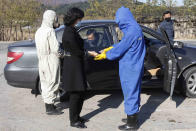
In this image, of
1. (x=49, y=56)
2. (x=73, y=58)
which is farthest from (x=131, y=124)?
(x=49, y=56)

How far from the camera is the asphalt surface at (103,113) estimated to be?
4691 mm

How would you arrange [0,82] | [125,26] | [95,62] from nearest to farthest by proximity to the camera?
[125,26] < [95,62] < [0,82]

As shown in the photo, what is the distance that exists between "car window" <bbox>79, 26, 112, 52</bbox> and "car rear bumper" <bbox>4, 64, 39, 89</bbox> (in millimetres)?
1153

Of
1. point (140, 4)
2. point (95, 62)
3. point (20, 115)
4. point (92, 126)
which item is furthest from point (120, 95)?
point (140, 4)

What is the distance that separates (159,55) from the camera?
5984 millimetres

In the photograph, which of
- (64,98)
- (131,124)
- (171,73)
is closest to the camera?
(131,124)

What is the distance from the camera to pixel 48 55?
16.0 ft

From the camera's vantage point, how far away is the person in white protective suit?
15.8 ft

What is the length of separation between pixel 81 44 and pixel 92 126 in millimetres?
1345

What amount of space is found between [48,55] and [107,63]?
4.15 feet

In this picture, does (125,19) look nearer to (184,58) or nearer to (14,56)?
(184,58)

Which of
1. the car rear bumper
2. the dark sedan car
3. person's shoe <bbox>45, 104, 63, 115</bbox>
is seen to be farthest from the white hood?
person's shoe <bbox>45, 104, 63, 115</bbox>

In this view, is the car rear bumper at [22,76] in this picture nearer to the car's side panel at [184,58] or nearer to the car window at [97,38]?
the car window at [97,38]

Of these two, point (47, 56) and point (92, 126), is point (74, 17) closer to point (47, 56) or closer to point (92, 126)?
point (47, 56)
